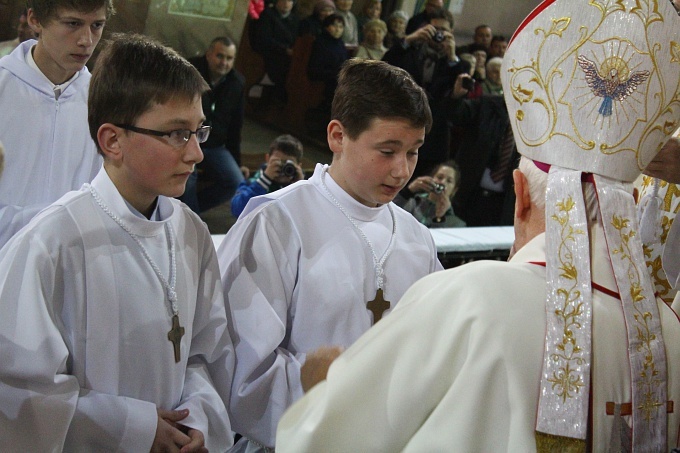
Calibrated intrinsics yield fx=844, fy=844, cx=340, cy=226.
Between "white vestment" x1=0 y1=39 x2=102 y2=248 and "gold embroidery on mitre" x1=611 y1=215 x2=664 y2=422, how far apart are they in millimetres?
2589

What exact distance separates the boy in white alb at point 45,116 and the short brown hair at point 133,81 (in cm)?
122

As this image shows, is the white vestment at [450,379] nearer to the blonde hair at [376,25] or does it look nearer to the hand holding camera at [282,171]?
the hand holding camera at [282,171]

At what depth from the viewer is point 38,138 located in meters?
3.64

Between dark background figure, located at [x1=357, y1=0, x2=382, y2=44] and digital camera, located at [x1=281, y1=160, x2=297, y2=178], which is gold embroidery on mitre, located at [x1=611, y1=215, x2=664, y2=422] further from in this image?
dark background figure, located at [x1=357, y1=0, x2=382, y2=44]

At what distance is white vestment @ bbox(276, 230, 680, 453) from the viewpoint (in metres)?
1.57

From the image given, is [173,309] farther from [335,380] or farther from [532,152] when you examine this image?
[532,152]

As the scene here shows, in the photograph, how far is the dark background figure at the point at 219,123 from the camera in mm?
6609

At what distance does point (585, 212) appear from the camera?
168 cm

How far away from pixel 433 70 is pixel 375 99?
530 cm

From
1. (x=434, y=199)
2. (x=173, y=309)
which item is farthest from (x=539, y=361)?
(x=434, y=199)

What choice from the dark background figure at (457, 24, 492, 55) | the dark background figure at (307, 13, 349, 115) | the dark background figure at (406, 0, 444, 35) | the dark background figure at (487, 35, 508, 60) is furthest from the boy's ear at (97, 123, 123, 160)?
the dark background figure at (487, 35, 508, 60)

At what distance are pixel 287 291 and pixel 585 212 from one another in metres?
1.17

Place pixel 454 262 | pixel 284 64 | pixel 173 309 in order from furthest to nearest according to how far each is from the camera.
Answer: pixel 284 64 → pixel 454 262 → pixel 173 309

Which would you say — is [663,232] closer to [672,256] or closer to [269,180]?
[672,256]
